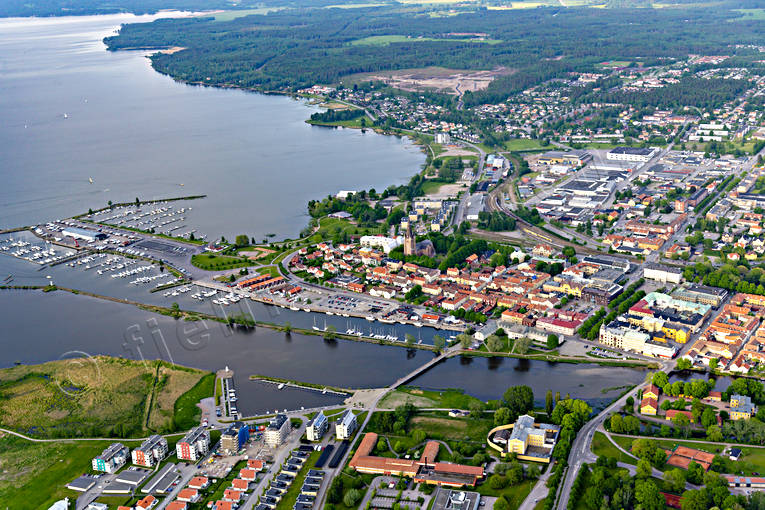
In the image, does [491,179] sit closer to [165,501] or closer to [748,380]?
[748,380]

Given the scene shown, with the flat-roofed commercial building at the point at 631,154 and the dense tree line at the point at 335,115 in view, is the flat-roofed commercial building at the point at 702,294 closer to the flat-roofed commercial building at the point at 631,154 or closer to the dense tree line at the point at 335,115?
the flat-roofed commercial building at the point at 631,154

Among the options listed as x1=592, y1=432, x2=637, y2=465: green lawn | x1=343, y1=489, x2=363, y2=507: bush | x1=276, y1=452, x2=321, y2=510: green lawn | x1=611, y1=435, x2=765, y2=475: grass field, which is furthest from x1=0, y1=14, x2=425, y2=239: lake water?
x1=611, y1=435, x2=765, y2=475: grass field

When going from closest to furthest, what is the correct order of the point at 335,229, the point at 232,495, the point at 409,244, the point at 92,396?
1. the point at 232,495
2. the point at 92,396
3. the point at 409,244
4. the point at 335,229

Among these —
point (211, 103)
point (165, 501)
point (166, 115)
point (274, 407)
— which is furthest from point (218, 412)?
point (211, 103)

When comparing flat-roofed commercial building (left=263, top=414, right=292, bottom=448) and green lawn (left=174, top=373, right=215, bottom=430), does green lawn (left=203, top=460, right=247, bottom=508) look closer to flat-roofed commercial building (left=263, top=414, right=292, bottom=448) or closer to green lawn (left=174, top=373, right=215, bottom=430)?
flat-roofed commercial building (left=263, top=414, right=292, bottom=448)

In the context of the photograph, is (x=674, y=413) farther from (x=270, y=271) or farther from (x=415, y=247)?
(x=270, y=271)

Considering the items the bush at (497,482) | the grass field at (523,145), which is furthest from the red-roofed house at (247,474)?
the grass field at (523,145)

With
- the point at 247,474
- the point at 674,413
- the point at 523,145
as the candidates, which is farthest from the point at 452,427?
the point at 523,145
